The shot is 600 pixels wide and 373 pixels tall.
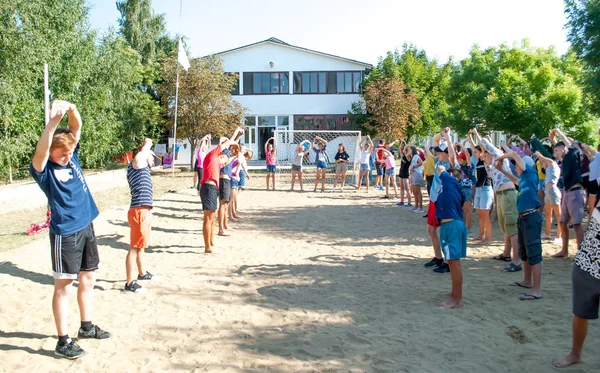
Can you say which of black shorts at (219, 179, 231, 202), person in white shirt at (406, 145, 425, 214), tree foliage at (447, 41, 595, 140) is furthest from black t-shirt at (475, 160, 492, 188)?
tree foliage at (447, 41, 595, 140)

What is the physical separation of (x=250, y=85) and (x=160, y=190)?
17.7m

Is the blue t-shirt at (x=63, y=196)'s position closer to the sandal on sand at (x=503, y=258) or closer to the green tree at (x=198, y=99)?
the sandal on sand at (x=503, y=258)

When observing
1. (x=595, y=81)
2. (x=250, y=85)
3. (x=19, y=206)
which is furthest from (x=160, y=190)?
(x=250, y=85)

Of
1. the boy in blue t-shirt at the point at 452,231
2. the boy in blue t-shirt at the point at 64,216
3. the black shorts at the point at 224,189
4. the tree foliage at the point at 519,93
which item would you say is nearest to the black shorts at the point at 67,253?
the boy in blue t-shirt at the point at 64,216

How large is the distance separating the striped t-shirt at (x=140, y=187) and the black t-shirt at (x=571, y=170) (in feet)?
20.0

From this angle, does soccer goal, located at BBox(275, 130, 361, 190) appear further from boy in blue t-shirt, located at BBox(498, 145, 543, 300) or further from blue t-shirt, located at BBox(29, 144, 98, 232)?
blue t-shirt, located at BBox(29, 144, 98, 232)

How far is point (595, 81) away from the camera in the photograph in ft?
32.2

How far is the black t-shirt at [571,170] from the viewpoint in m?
7.49

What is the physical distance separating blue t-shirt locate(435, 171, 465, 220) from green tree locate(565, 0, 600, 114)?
5.95 meters

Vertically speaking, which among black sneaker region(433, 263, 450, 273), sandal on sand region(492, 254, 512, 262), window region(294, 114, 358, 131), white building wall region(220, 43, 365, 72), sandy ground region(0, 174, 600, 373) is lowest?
sandy ground region(0, 174, 600, 373)

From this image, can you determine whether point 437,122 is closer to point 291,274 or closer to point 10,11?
point 10,11

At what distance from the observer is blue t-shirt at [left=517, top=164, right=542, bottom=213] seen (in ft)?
19.7

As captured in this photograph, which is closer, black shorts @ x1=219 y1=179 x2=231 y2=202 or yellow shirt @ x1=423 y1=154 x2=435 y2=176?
black shorts @ x1=219 y1=179 x2=231 y2=202

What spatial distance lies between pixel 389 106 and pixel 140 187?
2469 centimetres
